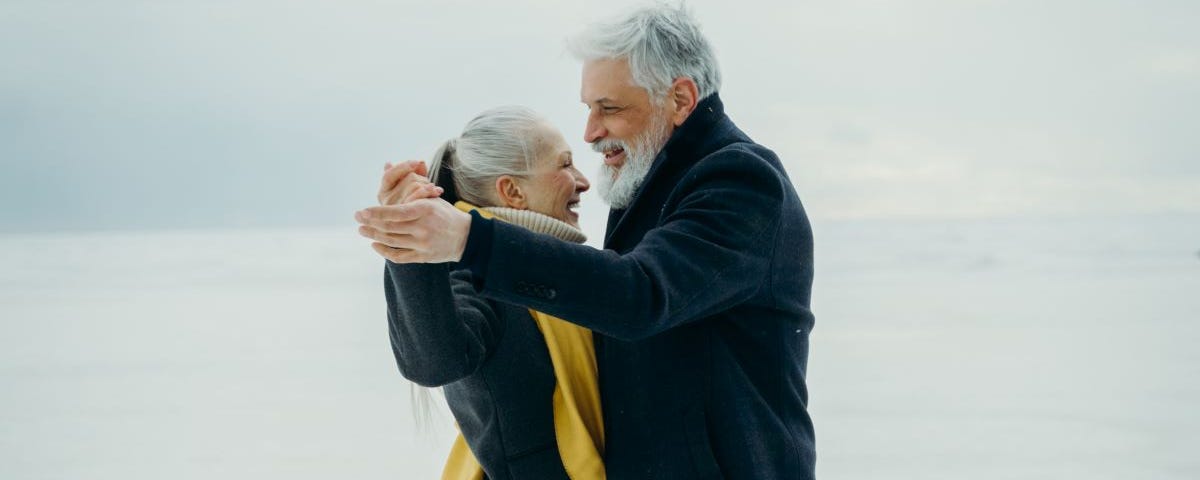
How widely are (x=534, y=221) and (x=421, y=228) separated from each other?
1.50 feet

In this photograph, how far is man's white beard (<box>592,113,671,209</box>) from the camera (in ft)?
5.23

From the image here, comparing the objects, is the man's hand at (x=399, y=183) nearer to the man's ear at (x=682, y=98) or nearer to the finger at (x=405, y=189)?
the finger at (x=405, y=189)

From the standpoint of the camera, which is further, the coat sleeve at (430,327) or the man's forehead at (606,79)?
the man's forehead at (606,79)

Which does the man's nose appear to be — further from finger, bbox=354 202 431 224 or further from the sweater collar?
finger, bbox=354 202 431 224

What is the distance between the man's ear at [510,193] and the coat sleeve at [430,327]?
0.84 ft

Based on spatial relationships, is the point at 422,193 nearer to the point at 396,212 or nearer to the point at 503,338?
the point at 396,212

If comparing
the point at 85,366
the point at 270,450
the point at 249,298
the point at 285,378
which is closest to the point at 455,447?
the point at 270,450

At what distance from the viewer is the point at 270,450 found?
515 cm

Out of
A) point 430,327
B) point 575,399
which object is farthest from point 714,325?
point 430,327

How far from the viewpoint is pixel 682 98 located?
1.57m

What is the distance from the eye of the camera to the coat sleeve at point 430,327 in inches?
54.0

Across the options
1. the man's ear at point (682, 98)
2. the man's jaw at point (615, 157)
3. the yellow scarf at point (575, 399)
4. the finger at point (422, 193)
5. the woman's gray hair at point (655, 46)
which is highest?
the woman's gray hair at point (655, 46)

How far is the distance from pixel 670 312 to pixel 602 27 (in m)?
0.48

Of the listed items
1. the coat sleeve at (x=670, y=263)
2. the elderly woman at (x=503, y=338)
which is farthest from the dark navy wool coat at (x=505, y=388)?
the coat sleeve at (x=670, y=263)
